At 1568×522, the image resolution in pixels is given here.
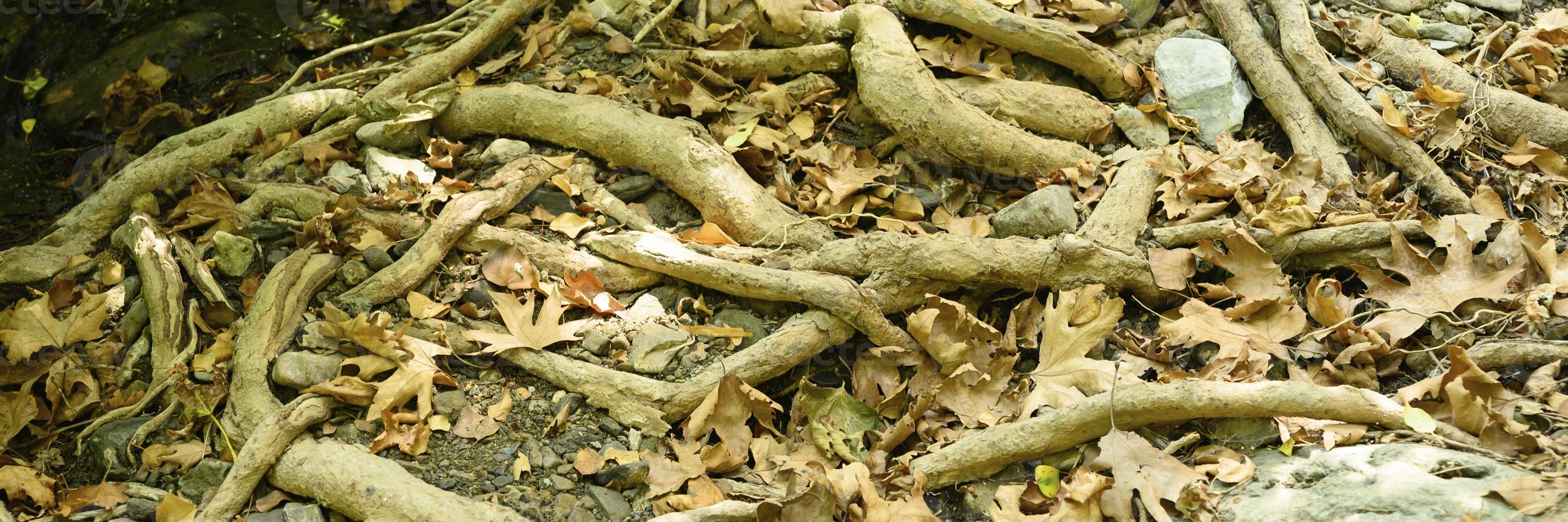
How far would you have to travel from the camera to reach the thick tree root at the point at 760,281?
3209 mm

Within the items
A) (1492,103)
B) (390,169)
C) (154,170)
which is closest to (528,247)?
(390,169)

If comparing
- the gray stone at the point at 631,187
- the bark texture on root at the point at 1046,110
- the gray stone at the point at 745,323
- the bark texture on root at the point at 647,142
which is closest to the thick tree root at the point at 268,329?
the bark texture on root at the point at 647,142

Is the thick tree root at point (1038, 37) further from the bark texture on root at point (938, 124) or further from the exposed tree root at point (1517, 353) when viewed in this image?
the exposed tree root at point (1517, 353)

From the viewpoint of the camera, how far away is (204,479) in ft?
9.72

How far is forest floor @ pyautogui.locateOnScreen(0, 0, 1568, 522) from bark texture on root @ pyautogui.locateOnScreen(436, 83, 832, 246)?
0.02m

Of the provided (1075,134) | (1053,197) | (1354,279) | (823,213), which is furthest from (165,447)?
(1354,279)

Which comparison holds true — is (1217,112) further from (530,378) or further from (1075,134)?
(530,378)

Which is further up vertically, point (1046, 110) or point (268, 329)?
point (1046, 110)

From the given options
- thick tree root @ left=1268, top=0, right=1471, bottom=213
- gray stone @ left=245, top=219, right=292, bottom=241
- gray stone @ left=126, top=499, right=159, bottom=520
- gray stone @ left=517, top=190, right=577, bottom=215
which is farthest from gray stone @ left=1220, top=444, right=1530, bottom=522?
gray stone @ left=245, top=219, right=292, bottom=241

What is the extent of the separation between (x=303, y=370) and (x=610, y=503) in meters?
1.16

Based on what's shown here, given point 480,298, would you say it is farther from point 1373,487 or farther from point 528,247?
point 1373,487

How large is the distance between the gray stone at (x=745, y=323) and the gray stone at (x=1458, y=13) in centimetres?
337

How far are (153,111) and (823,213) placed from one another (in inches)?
133

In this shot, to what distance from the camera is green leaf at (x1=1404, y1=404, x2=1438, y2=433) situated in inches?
102
